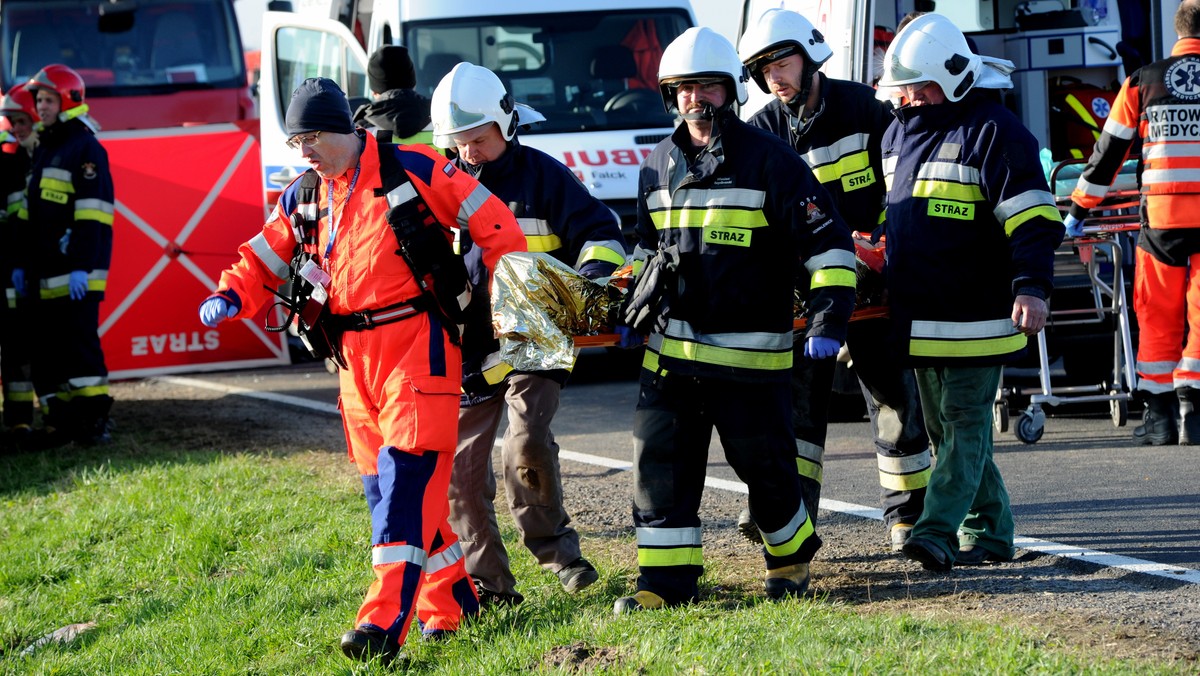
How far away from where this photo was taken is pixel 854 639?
4488 mm

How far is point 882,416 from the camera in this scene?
19.5ft

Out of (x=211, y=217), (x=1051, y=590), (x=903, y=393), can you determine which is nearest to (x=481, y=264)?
(x=903, y=393)

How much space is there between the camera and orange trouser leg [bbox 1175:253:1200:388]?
7871mm

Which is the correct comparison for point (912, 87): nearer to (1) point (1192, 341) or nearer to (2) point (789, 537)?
(2) point (789, 537)

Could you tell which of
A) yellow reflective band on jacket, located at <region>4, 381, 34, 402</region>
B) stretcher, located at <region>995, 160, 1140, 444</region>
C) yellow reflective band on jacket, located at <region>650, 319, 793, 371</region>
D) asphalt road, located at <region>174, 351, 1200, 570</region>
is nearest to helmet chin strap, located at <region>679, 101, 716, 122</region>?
yellow reflective band on jacket, located at <region>650, 319, 793, 371</region>

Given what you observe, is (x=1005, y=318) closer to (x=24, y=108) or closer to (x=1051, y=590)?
(x=1051, y=590)

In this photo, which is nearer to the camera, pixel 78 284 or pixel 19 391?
pixel 78 284

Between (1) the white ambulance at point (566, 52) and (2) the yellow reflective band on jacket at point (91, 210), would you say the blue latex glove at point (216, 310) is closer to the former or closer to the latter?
(2) the yellow reflective band on jacket at point (91, 210)

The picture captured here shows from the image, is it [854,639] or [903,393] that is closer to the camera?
[854,639]

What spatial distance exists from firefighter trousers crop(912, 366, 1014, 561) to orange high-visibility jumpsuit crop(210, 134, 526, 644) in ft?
5.44

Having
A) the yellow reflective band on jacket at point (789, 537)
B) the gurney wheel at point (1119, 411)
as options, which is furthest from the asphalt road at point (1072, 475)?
the yellow reflective band on jacket at point (789, 537)

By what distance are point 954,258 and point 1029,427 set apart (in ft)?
9.18

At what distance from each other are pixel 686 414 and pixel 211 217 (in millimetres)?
7541

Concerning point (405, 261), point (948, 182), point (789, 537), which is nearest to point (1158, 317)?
point (948, 182)
